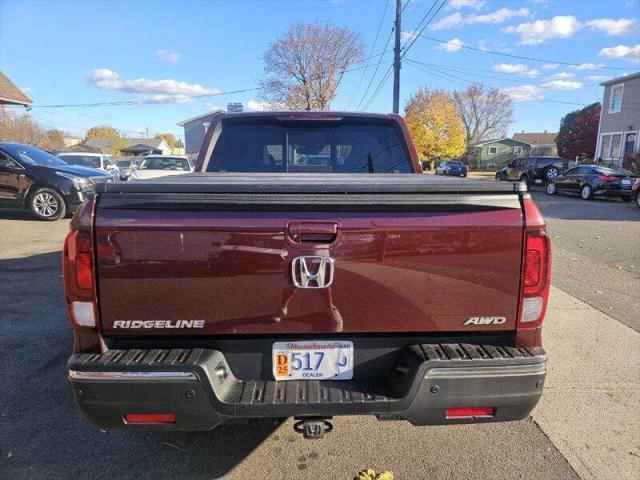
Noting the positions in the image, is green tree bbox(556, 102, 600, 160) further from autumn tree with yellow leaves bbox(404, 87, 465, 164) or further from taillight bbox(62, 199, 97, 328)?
taillight bbox(62, 199, 97, 328)

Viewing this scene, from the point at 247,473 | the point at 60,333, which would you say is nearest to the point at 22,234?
the point at 60,333

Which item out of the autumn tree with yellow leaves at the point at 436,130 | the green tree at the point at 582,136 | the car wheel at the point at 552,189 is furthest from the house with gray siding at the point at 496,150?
the car wheel at the point at 552,189

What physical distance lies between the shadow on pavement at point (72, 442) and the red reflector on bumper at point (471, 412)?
0.97m

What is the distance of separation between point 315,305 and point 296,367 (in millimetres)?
328

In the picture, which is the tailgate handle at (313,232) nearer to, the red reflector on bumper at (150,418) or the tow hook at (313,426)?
the tow hook at (313,426)

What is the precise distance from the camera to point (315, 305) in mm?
2027

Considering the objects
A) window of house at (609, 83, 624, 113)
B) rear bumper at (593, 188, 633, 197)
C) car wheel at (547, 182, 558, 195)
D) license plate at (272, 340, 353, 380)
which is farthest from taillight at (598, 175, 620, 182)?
license plate at (272, 340, 353, 380)

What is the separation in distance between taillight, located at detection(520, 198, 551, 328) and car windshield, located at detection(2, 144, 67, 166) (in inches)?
470

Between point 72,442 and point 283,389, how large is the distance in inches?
65.0

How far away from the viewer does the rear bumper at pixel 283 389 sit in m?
1.94

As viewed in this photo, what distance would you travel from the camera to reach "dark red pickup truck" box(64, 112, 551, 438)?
195cm

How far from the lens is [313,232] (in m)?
1.98

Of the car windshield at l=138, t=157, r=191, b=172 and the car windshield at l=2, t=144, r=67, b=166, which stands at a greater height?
the car windshield at l=2, t=144, r=67, b=166

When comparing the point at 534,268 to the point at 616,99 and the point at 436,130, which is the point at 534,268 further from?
the point at 436,130
